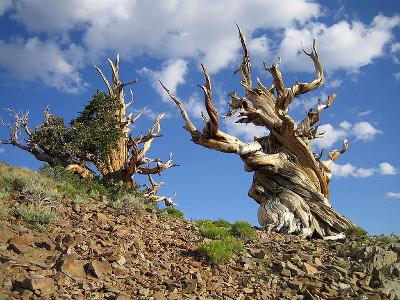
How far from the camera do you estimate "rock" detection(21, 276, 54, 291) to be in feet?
18.3

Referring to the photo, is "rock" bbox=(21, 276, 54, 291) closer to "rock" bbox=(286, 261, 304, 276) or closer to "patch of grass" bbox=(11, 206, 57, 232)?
"patch of grass" bbox=(11, 206, 57, 232)

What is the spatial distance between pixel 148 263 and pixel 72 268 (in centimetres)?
160

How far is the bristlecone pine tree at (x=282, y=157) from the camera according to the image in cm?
1274

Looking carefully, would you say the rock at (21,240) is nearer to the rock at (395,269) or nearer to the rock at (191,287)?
the rock at (191,287)

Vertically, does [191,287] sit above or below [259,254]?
below

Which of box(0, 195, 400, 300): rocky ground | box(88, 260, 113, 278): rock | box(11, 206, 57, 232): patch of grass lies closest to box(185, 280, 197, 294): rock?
box(0, 195, 400, 300): rocky ground

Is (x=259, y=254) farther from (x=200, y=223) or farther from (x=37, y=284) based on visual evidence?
(x=37, y=284)

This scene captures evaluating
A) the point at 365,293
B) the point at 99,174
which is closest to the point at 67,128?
the point at 99,174

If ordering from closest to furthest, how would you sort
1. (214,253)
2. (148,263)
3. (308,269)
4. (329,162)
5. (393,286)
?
(148,263)
(393,286)
(214,253)
(308,269)
(329,162)

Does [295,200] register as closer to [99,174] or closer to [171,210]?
[171,210]

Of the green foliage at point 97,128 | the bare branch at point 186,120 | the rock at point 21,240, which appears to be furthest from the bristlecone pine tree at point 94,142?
the rock at point 21,240

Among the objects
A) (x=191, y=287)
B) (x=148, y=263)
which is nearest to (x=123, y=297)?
(x=191, y=287)

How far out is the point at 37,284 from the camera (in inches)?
221

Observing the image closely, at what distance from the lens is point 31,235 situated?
24.3 feet
